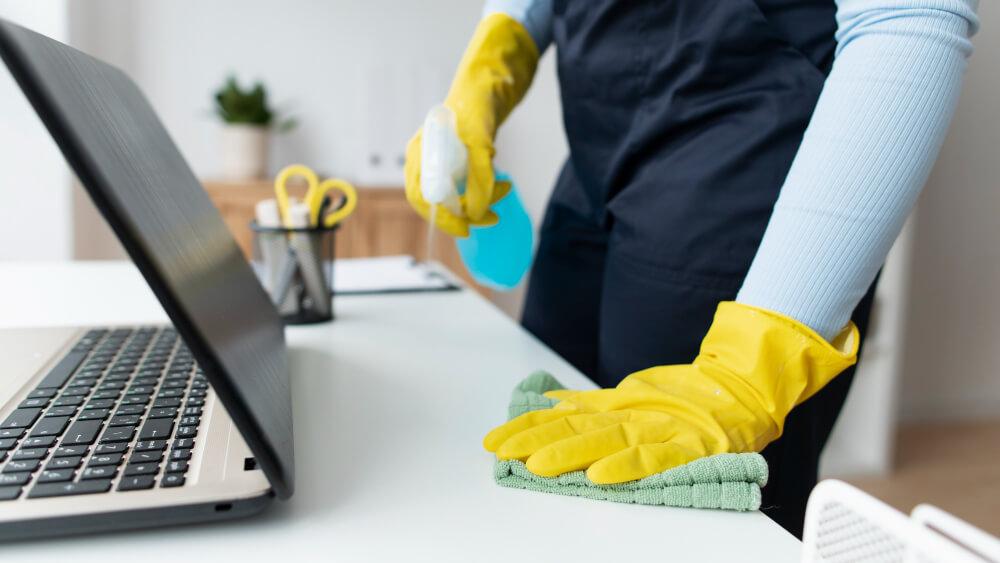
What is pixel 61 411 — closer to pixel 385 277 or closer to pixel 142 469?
pixel 142 469

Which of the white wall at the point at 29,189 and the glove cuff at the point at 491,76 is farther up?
the glove cuff at the point at 491,76

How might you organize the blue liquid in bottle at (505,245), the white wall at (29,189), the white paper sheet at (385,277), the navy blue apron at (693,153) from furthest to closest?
the white wall at (29,189)
the white paper sheet at (385,277)
the blue liquid in bottle at (505,245)
the navy blue apron at (693,153)

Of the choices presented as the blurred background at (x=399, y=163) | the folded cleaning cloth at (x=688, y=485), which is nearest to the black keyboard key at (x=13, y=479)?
the folded cleaning cloth at (x=688, y=485)

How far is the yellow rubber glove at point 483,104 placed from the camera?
2.86 feet

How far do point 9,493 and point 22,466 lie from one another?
0.03 meters

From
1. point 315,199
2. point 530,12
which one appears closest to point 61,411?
point 315,199

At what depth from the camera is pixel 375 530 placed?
1.43ft

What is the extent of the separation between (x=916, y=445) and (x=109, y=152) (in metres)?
2.72

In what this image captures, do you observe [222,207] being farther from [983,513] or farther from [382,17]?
[983,513]

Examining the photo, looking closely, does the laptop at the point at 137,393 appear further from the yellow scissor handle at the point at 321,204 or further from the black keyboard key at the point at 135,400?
the yellow scissor handle at the point at 321,204

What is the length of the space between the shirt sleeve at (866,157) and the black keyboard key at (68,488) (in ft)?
1.55

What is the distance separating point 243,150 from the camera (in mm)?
2732

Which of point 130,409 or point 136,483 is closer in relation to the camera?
point 136,483

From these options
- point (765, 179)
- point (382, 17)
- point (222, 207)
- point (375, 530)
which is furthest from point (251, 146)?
point (375, 530)
